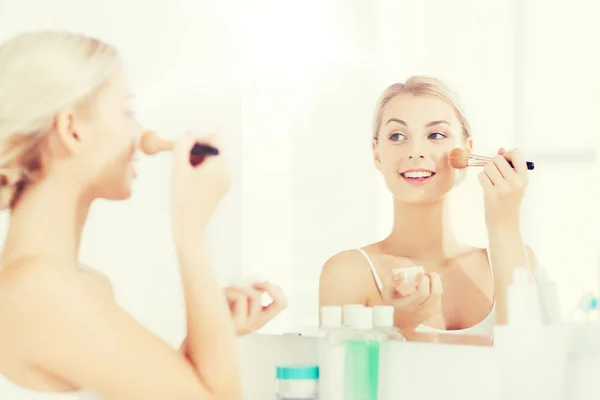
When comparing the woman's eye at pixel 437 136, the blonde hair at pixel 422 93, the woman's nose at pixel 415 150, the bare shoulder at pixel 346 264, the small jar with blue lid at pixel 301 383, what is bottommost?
the small jar with blue lid at pixel 301 383

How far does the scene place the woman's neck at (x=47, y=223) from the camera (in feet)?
3.83

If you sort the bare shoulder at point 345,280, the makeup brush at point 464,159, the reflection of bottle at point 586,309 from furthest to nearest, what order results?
the bare shoulder at point 345,280 → the makeup brush at point 464,159 → the reflection of bottle at point 586,309

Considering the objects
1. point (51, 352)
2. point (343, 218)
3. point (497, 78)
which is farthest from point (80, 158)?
point (497, 78)

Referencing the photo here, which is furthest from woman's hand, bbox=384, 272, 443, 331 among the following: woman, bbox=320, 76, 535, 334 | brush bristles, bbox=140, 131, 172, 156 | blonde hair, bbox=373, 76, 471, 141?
brush bristles, bbox=140, 131, 172, 156

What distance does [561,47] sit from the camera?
1.01 meters

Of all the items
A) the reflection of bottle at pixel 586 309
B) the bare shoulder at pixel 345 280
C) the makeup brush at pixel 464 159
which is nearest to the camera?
the reflection of bottle at pixel 586 309

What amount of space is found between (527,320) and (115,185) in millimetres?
663

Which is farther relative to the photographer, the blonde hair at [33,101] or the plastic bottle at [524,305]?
the blonde hair at [33,101]

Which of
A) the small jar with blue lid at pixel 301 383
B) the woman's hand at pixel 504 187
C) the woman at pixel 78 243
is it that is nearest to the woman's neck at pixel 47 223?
the woman at pixel 78 243

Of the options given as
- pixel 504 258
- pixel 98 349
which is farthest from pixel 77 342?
pixel 504 258

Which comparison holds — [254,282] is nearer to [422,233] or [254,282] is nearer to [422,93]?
[422,233]

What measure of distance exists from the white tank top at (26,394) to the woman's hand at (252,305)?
0.84ft

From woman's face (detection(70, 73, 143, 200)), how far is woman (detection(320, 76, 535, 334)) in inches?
14.4

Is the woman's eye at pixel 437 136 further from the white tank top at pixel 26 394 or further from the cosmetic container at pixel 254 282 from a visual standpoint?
the white tank top at pixel 26 394
